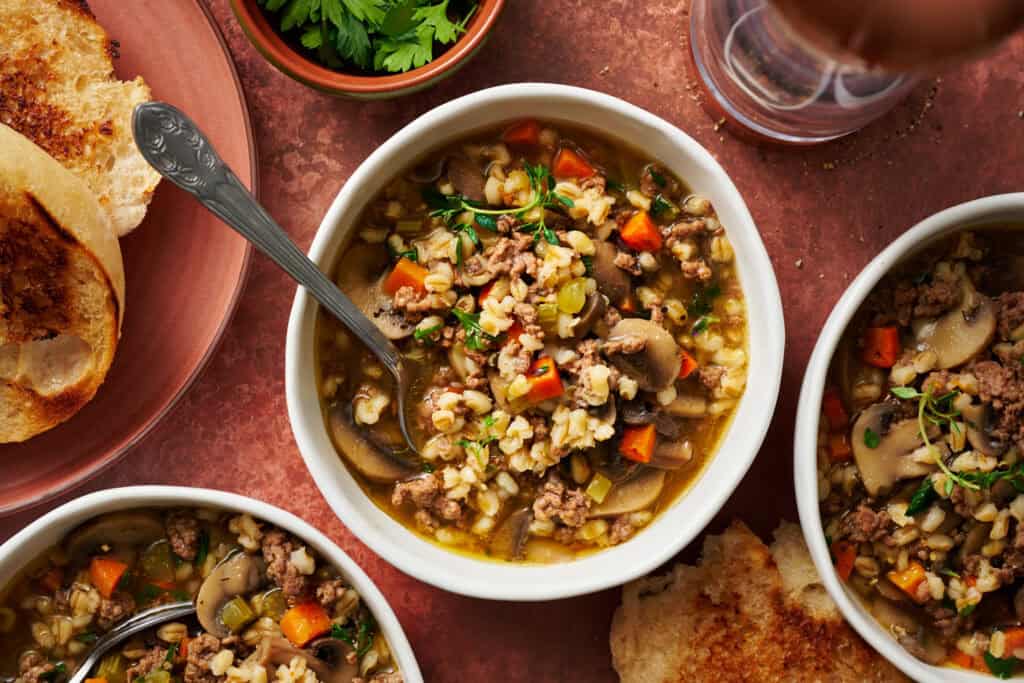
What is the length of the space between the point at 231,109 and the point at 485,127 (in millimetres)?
800

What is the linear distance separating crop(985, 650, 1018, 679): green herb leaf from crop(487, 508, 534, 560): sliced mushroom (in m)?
1.47

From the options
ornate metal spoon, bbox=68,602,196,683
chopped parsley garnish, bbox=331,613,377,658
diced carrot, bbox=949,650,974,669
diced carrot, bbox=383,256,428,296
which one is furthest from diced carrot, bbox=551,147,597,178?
diced carrot, bbox=949,650,974,669

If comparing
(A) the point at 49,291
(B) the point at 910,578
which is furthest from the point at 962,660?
(A) the point at 49,291

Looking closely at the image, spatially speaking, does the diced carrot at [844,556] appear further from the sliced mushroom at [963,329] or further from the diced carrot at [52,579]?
the diced carrot at [52,579]

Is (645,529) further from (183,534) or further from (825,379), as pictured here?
(183,534)

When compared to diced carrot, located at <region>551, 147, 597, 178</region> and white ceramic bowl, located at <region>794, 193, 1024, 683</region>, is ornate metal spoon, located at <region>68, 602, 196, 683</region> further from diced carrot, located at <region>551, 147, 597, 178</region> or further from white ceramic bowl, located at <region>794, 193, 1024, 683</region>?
white ceramic bowl, located at <region>794, 193, 1024, 683</region>

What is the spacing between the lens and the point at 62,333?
294 centimetres

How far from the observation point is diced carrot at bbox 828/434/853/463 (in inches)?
118

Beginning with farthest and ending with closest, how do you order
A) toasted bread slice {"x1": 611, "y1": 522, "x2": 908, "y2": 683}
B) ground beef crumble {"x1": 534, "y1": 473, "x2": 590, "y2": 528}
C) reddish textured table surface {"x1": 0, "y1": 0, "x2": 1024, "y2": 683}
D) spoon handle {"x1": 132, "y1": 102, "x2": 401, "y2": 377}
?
1. reddish textured table surface {"x1": 0, "y1": 0, "x2": 1024, "y2": 683}
2. toasted bread slice {"x1": 611, "y1": 522, "x2": 908, "y2": 683}
3. ground beef crumble {"x1": 534, "y1": 473, "x2": 590, "y2": 528}
4. spoon handle {"x1": 132, "y1": 102, "x2": 401, "y2": 377}

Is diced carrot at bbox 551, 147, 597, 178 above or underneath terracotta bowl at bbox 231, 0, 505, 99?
underneath

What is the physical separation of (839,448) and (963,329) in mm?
502

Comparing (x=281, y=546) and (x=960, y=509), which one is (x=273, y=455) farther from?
(x=960, y=509)

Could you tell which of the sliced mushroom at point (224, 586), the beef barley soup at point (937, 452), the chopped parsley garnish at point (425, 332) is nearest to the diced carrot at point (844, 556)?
the beef barley soup at point (937, 452)

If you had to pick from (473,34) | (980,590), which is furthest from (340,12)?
(980,590)
